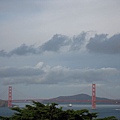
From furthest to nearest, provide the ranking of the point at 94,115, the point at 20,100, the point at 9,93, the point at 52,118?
the point at 9,93, the point at 20,100, the point at 94,115, the point at 52,118

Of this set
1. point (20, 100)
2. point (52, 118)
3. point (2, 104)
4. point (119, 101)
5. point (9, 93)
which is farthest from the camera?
point (2, 104)

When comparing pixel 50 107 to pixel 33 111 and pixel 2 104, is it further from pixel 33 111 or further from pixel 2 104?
pixel 2 104

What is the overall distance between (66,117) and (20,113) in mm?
2171

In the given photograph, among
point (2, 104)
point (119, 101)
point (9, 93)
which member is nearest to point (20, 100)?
point (9, 93)

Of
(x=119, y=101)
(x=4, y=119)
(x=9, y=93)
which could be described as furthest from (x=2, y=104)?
(x=4, y=119)

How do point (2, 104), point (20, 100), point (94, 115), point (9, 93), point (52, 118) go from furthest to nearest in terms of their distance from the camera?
point (2, 104) → point (9, 93) → point (20, 100) → point (94, 115) → point (52, 118)

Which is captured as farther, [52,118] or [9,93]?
[9,93]

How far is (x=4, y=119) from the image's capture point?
17.1 metres

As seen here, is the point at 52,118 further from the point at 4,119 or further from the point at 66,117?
the point at 4,119

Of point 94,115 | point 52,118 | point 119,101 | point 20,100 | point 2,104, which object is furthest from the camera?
point 2,104

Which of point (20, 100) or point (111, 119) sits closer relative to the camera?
point (111, 119)

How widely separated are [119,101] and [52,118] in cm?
8599

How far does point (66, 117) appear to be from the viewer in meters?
16.2

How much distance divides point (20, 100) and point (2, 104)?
39.5 metres
